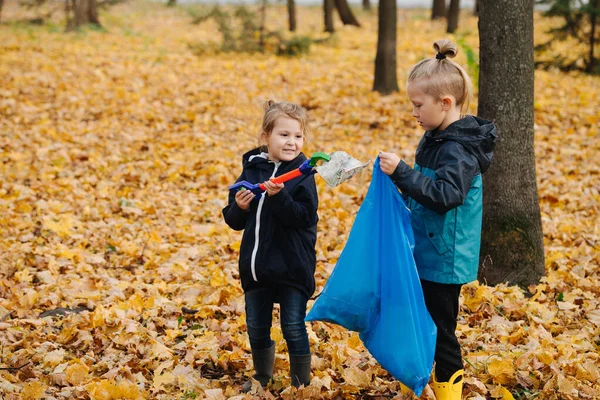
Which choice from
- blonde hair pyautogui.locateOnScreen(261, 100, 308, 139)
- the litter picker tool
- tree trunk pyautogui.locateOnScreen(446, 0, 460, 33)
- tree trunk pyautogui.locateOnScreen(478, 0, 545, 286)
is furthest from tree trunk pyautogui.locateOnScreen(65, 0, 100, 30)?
the litter picker tool

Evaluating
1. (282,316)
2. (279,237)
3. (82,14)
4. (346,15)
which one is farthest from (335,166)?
(346,15)

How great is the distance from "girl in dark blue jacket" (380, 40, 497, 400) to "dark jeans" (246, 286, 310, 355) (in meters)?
0.64

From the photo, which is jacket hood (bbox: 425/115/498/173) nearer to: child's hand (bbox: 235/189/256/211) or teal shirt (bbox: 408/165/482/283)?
teal shirt (bbox: 408/165/482/283)

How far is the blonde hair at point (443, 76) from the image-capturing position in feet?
9.14

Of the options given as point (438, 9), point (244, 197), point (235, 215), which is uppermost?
point (438, 9)

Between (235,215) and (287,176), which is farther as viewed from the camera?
(235,215)

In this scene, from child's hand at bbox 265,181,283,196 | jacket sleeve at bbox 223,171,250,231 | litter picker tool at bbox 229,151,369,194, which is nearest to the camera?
litter picker tool at bbox 229,151,369,194

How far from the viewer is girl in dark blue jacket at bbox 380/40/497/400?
8.87 ft

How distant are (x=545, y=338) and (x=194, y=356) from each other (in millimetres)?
2141

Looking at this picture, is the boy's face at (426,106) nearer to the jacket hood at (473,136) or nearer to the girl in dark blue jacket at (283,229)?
the jacket hood at (473,136)

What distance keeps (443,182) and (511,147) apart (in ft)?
7.34

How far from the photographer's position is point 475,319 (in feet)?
13.9

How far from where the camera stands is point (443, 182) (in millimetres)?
2686

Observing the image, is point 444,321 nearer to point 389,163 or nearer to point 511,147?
point 389,163
